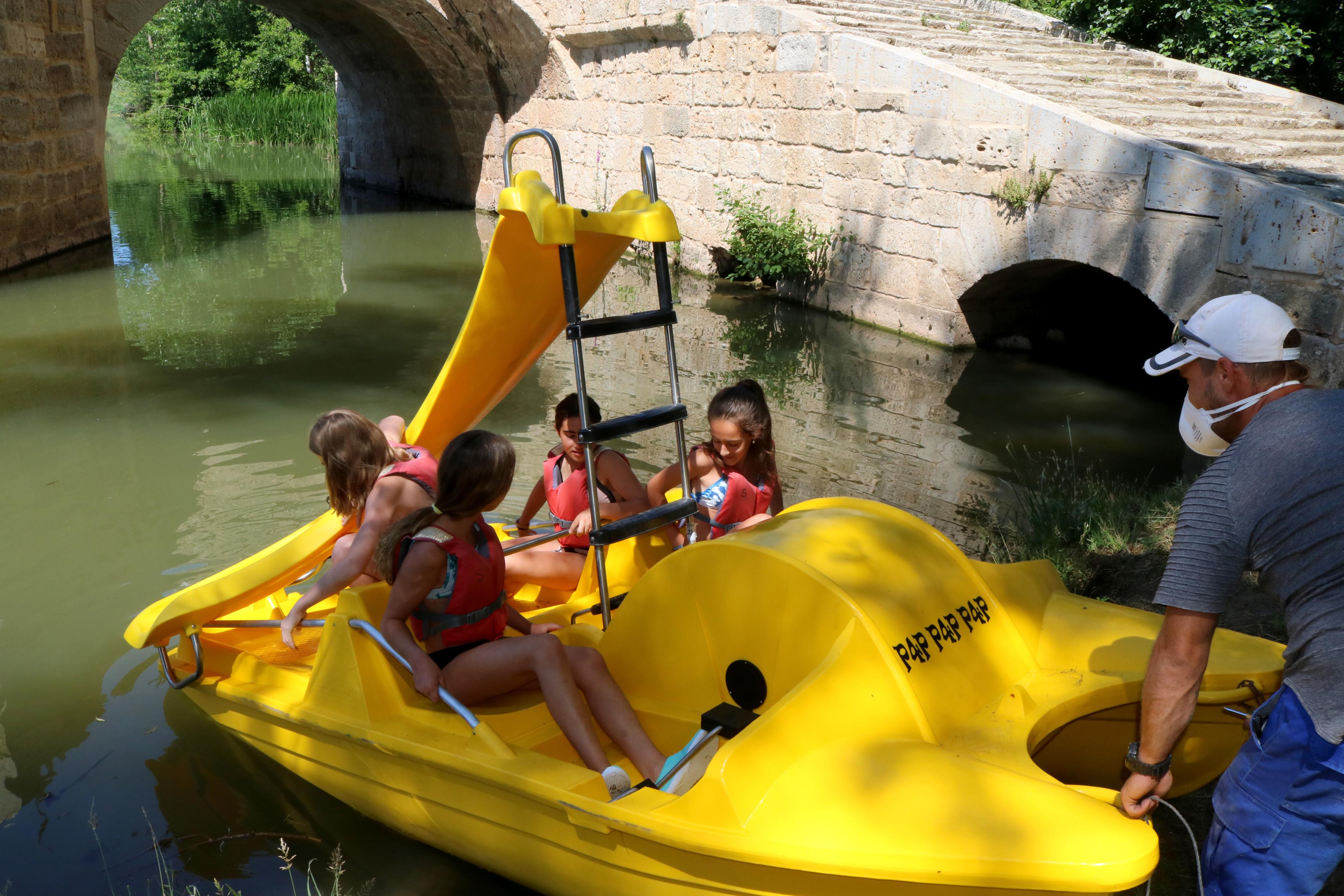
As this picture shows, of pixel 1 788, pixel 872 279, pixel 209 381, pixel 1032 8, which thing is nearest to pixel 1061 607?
pixel 1 788

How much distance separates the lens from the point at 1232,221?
6055 mm

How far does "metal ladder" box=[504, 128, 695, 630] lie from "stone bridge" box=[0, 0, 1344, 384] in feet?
13.5

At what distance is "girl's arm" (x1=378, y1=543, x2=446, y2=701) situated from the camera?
2.69m

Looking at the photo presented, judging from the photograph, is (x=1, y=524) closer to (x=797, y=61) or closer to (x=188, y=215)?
(x=797, y=61)

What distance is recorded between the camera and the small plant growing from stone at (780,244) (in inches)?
380

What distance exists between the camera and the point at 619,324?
2.99 meters

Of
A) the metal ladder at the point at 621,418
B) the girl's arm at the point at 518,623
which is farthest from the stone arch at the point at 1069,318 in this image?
the girl's arm at the point at 518,623

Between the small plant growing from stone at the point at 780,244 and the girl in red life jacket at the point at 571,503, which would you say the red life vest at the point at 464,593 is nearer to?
the girl in red life jacket at the point at 571,503

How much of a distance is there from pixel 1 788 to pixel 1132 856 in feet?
9.82

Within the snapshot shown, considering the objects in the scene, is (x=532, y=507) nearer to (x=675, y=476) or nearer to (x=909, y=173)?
(x=675, y=476)

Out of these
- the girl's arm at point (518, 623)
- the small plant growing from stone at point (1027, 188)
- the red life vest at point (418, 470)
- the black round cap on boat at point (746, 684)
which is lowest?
the girl's arm at point (518, 623)

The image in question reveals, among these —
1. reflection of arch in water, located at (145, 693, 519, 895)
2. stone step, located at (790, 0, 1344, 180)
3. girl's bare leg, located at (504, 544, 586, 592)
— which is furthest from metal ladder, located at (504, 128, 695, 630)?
stone step, located at (790, 0, 1344, 180)

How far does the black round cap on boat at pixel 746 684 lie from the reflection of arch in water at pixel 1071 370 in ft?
12.7

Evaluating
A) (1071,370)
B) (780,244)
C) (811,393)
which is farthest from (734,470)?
(780,244)
